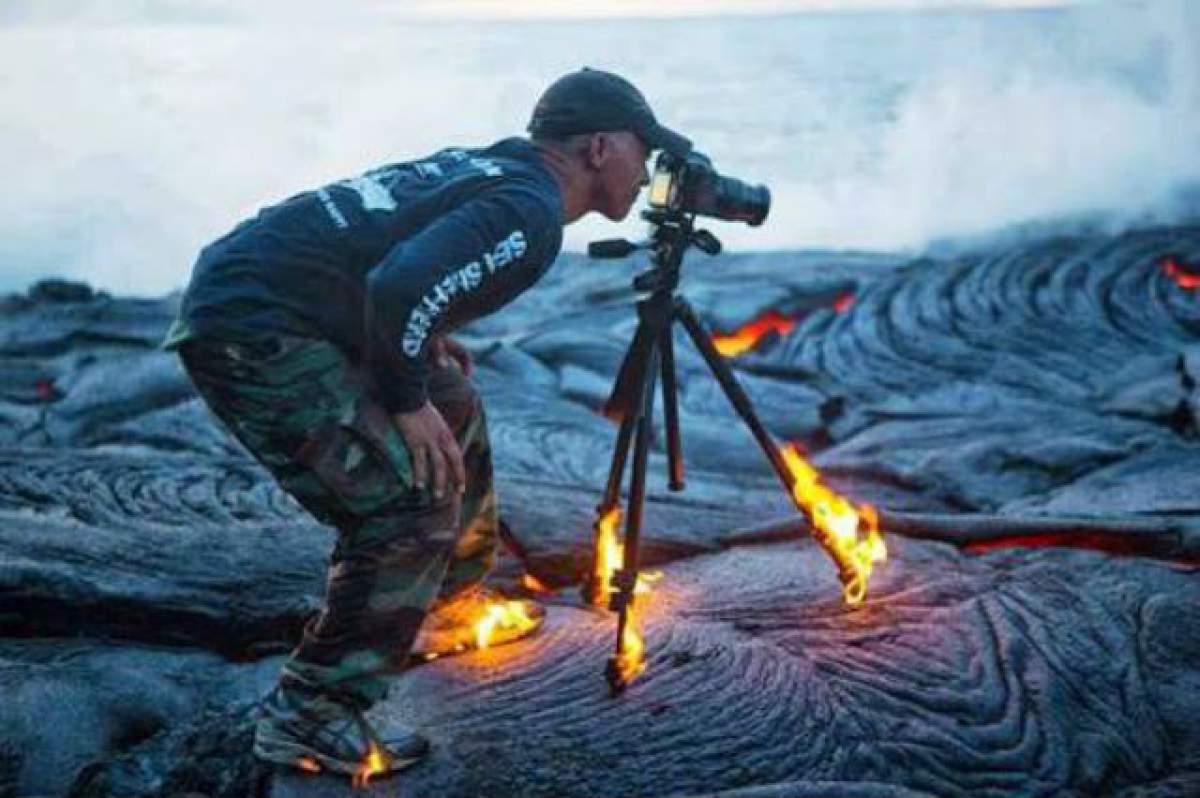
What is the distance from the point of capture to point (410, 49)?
68750 mm

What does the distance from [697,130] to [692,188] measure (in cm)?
3108

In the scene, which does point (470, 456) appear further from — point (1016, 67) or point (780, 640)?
point (1016, 67)

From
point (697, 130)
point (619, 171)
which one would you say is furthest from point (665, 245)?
point (697, 130)

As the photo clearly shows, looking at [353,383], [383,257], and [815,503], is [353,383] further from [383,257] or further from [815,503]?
[815,503]

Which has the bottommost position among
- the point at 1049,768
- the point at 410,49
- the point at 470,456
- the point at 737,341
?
the point at 1049,768

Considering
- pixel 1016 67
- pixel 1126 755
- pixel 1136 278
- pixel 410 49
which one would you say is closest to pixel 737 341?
pixel 1136 278

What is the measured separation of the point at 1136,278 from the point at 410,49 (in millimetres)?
63629

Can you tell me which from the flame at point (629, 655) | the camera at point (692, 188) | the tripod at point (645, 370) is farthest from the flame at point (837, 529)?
the camera at point (692, 188)

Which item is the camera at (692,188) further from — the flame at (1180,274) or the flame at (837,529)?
the flame at (1180,274)

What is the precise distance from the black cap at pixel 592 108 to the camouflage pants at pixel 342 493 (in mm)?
1017

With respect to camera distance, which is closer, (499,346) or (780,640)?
(780,640)

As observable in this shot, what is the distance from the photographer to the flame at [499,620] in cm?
435

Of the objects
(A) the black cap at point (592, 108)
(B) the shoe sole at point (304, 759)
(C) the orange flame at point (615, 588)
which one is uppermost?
(A) the black cap at point (592, 108)

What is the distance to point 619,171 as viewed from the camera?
3.81m
